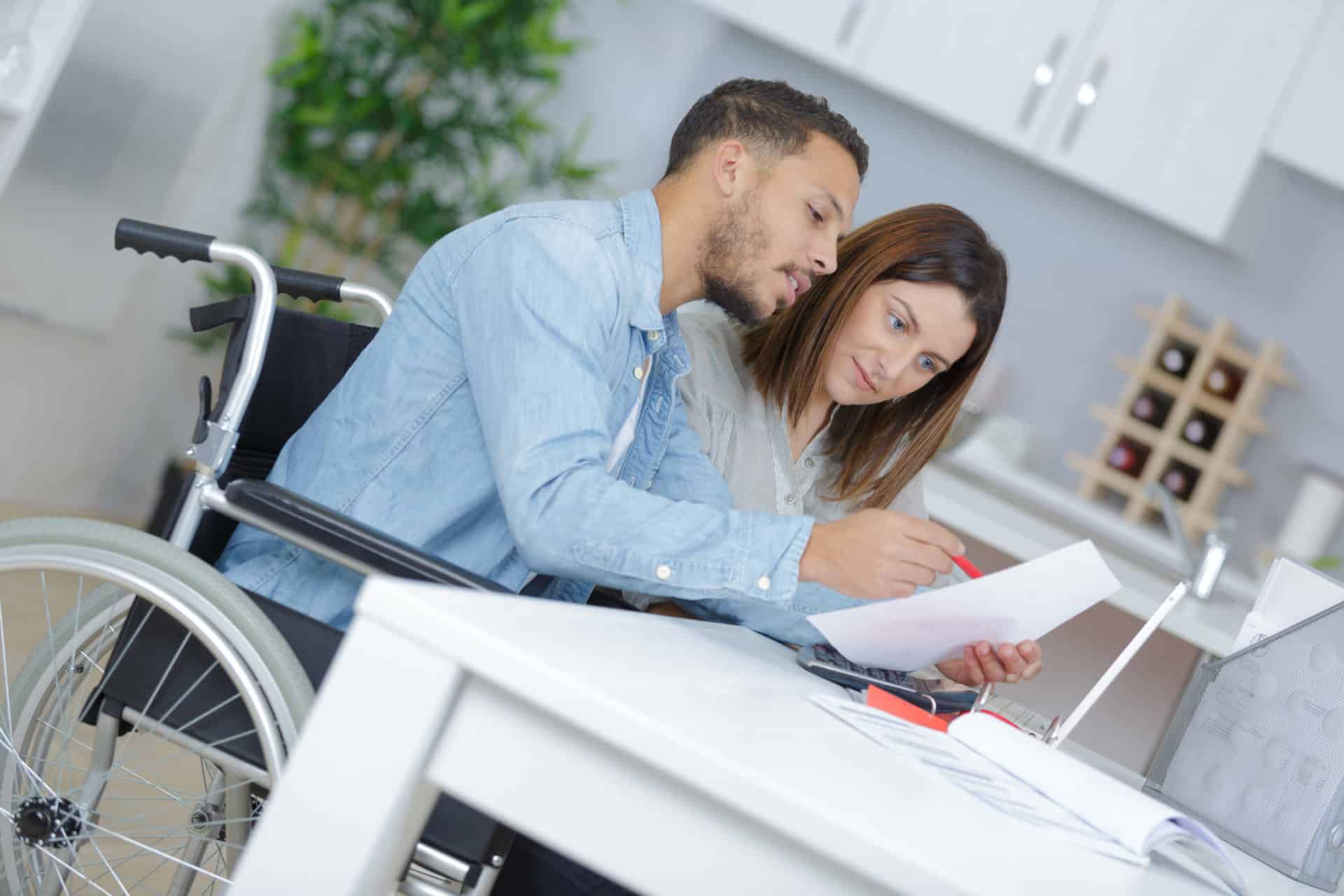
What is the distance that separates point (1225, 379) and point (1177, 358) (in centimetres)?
14

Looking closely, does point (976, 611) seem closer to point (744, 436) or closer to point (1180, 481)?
point (744, 436)

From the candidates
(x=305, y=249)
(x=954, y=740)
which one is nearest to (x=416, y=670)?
(x=954, y=740)

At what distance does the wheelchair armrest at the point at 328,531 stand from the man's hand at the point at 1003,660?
0.58 metres

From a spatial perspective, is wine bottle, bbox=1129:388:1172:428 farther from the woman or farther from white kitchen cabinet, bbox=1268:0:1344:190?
the woman

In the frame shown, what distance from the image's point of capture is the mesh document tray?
3.98 ft

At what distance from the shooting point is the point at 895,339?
176 centimetres

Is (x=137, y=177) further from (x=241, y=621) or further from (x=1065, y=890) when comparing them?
(x=1065, y=890)

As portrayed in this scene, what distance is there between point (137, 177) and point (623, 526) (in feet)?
7.44

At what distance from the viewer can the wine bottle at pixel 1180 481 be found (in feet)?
12.1

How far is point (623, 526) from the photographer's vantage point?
1081 mm

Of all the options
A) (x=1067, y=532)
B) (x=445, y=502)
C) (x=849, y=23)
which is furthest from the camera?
(x=849, y=23)

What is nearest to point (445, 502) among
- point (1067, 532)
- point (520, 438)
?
point (520, 438)

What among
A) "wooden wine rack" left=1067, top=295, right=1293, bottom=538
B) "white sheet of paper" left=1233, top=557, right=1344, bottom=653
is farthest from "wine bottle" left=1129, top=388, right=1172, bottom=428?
"white sheet of paper" left=1233, top=557, right=1344, bottom=653

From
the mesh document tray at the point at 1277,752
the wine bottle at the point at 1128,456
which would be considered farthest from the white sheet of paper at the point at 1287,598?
the wine bottle at the point at 1128,456
